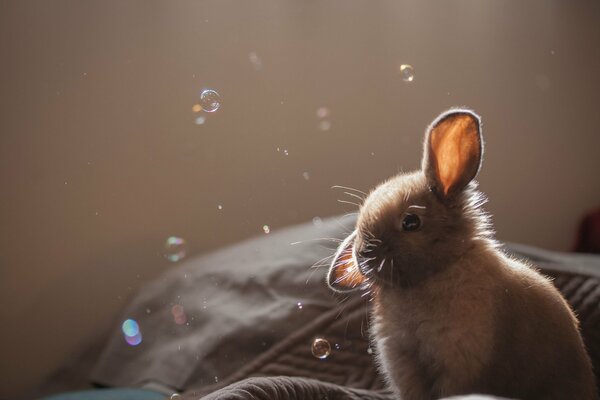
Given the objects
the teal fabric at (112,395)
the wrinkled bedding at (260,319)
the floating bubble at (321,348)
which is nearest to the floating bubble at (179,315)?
the wrinkled bedding at (260,319)

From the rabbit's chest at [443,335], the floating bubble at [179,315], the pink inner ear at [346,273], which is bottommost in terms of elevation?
the floating bubble at [179,315]

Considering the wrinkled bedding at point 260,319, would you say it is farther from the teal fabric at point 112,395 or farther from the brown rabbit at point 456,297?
the brown rabbit at point 456,297

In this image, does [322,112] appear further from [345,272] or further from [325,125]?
[345,272]

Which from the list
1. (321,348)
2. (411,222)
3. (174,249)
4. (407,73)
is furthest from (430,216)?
(174,249)

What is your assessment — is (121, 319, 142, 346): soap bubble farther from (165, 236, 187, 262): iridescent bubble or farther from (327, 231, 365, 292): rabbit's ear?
(327, 231, 365, 292): rabbit's ear

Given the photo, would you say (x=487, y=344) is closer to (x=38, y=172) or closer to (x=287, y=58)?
(x=287, y=58)

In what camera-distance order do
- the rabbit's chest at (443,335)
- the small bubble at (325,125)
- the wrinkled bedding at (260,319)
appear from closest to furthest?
the rabbit's chest at (443,335), the wrinkled bedding at (260,319), the small bubble at (325,125)
